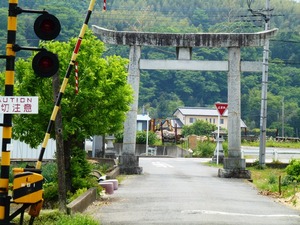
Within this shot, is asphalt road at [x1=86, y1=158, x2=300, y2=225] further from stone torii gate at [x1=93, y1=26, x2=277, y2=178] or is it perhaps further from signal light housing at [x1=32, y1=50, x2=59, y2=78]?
signal light housing at [x1=32, y1=50, x2=59, y2=78]

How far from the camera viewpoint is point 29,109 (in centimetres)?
1311

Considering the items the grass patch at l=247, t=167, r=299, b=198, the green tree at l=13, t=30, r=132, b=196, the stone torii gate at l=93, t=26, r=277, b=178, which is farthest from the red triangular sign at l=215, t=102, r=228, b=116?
the green tree at l=13, t=30, r=132, b=196

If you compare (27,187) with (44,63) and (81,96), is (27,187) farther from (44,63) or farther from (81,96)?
(81,96)

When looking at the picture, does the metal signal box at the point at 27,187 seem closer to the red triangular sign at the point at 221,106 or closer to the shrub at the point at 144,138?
the red triangular sign at the point at 221,106

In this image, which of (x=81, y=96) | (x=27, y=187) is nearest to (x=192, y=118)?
(x=81, y=96)

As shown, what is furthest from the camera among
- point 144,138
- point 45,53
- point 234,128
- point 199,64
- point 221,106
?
point 144,138

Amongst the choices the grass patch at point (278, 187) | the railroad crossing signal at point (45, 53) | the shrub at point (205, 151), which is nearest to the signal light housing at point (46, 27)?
the railroad crossing signal at point (45, 53)

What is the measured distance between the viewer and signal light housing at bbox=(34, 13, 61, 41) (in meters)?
12.9

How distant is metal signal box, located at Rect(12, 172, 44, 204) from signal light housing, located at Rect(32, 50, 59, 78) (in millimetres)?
1803

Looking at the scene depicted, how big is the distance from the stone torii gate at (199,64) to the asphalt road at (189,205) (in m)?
2.63

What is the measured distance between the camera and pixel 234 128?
30969mm

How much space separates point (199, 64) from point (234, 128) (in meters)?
3.16

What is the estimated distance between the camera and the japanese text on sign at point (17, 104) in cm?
1302

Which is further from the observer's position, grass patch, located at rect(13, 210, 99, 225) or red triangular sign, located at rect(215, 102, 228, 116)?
red triangular sign, located at rect(215, 102, 228, 116)
